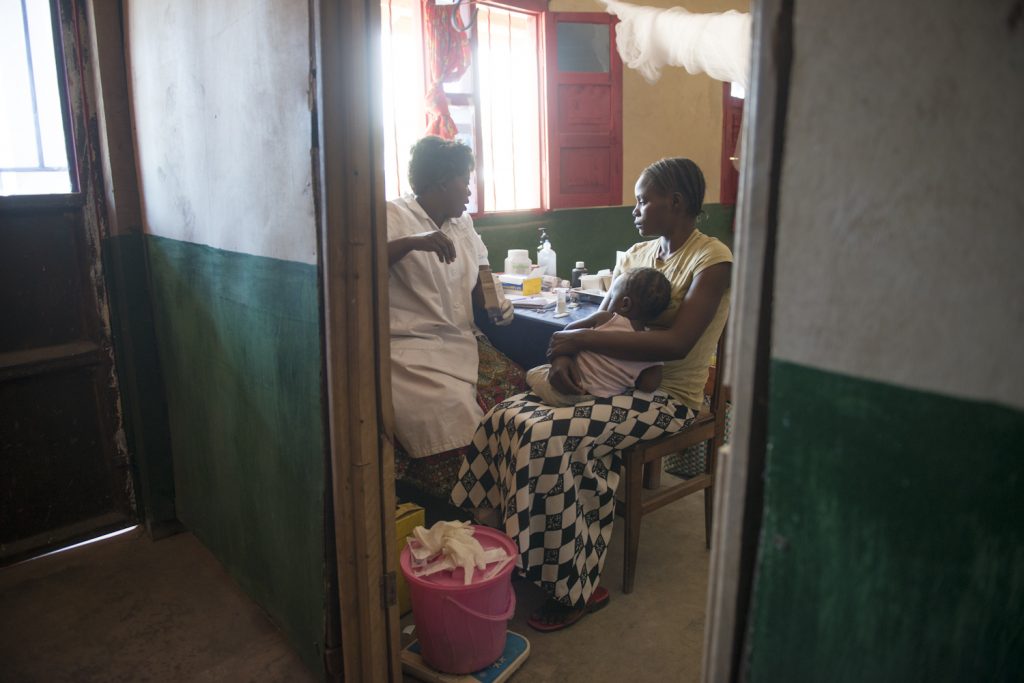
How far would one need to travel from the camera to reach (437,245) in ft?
7.96

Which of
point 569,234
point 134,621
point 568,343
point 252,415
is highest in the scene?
point 569,234

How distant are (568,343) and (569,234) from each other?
9.12 feet

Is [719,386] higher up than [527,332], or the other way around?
[527,332]

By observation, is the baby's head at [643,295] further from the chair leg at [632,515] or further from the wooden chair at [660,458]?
the chair leg at [632,515]

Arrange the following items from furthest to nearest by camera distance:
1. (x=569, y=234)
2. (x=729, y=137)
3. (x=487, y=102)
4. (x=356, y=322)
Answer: (x=729, y=137) < (x=569, y=234) < (x=487, y=102) < (x=356, y=322)

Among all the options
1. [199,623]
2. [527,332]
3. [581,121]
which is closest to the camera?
[199,623]

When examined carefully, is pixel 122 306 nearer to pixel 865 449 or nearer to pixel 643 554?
pixel 643 554

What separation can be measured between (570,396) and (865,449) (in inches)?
63.1

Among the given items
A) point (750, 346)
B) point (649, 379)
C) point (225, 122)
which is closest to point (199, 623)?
point (225, 122)

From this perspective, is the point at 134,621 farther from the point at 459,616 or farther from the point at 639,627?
the point at 639,627

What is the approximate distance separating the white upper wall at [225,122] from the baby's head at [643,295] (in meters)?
1.15

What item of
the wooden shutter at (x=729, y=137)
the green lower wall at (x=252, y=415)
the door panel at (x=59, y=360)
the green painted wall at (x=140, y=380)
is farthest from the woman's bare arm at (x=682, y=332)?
the wooden shutter at (x=729, y=137)

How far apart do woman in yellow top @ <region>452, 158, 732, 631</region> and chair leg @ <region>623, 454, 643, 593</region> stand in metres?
0.06

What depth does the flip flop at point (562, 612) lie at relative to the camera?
2242mm
